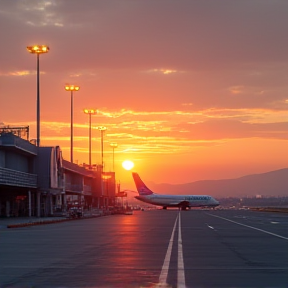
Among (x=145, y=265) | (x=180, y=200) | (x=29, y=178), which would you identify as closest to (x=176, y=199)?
(x=180, y=200)

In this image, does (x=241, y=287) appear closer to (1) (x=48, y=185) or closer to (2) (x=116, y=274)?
(2) (x=116, y=274)

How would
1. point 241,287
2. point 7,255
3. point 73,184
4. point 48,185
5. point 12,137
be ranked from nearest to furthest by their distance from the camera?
point 241,287
point 7,255
point 12,137
point 48,185
point 73,184

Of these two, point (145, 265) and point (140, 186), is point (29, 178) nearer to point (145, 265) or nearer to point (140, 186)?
point (145, 265)

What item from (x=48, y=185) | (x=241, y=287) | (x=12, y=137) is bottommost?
(x=241, y=287)

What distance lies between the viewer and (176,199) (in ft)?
431

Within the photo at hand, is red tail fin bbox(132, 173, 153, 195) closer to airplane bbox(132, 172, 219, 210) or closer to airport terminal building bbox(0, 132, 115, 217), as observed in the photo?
airplane bbox(132, 172, 219, 210)

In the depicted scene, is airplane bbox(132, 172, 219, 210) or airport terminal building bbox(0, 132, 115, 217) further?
airplane bbox(132, 172, 219, 210)

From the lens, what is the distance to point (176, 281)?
42.2 feet

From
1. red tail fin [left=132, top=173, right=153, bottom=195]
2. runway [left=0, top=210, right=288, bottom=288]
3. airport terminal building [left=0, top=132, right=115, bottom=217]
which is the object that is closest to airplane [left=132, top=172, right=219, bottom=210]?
red tail fin [left=132, top=173, right=153, bottom=195]

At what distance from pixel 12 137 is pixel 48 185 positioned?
36.5 ft

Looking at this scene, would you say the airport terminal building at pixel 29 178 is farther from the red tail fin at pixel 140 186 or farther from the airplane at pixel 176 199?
the red tail fin at pixel 140 186

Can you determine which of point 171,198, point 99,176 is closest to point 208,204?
point 171,198

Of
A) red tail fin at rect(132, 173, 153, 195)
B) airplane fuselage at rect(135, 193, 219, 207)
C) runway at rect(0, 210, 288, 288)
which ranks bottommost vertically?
runway at rect(0, 210, 288, 288)

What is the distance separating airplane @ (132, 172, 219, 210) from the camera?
129m
